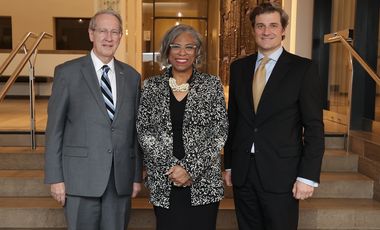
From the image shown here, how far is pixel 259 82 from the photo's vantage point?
2.12m

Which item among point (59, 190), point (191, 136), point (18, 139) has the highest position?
point (191, 136)

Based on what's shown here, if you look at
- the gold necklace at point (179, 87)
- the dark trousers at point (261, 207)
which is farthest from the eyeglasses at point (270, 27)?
the dark trousers at point (261, 207)

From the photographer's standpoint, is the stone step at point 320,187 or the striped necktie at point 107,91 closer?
the striped necktie at point 107,91

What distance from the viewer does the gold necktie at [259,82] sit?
2.11 metres

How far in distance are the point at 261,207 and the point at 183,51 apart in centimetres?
84

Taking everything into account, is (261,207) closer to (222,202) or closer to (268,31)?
(268,31)

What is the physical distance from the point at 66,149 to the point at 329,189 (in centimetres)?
241

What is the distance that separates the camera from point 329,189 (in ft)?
12.1

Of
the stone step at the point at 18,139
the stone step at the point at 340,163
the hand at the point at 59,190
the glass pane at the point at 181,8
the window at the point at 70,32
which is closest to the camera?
the hand at the point at 59,190

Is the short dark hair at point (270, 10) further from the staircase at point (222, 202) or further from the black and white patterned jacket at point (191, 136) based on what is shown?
the staircase at point (222, 202)

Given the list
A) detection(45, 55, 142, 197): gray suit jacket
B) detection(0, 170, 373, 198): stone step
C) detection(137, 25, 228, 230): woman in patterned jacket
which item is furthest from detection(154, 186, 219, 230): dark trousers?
detection(0, 170, 373, 198): stone step

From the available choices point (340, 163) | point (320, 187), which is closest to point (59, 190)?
A: point (320, 187)

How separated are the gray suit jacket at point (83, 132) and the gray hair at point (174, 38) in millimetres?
246

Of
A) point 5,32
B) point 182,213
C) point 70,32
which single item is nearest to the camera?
point 182,213
